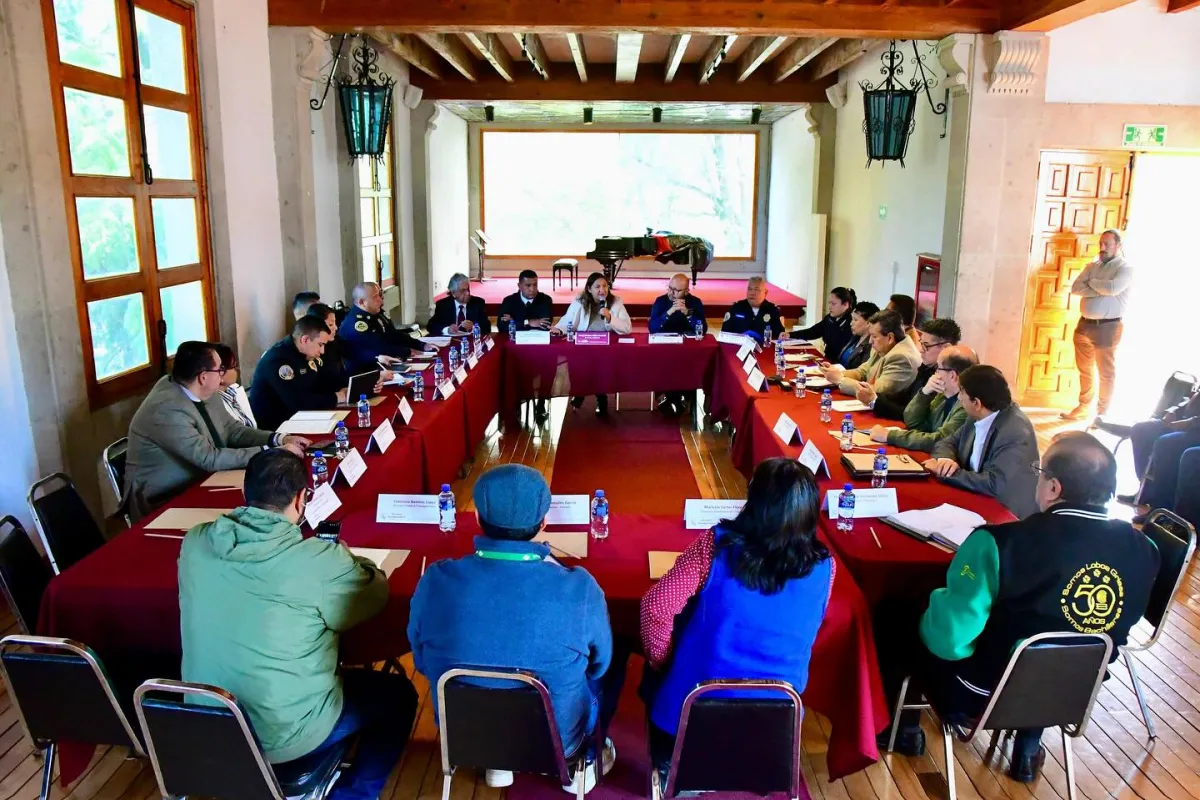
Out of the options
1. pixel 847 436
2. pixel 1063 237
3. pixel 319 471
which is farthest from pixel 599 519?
pixel 1063 237

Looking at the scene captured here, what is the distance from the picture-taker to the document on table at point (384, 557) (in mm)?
2422

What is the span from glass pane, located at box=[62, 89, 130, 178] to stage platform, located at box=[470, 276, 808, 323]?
22.1 ft

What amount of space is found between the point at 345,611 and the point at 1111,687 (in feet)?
8.82

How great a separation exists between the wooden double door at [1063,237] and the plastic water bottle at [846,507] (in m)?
4.79

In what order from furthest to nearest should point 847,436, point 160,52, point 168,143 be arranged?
point 168,143 < point 160,52 < point 847,436

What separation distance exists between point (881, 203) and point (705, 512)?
684 centimetres

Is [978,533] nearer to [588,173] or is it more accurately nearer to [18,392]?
[18,392]

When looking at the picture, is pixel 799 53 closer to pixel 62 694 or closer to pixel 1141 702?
pixel 1141 702

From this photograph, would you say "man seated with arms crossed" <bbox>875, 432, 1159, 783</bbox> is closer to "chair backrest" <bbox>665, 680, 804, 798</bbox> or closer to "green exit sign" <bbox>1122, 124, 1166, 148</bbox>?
"chair backrest" <bbox>665, 680, 804, 798</bbox>

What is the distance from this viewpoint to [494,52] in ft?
28.4

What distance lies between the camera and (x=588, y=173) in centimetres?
1487

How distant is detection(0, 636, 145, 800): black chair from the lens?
6.13ft

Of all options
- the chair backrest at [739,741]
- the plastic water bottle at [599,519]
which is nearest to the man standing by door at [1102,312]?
the plastic water bottle at [599,519]

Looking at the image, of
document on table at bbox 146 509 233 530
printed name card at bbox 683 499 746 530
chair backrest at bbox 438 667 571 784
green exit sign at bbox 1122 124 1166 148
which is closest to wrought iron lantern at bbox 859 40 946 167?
green exit sign at bbox 1122 124 1166 148
